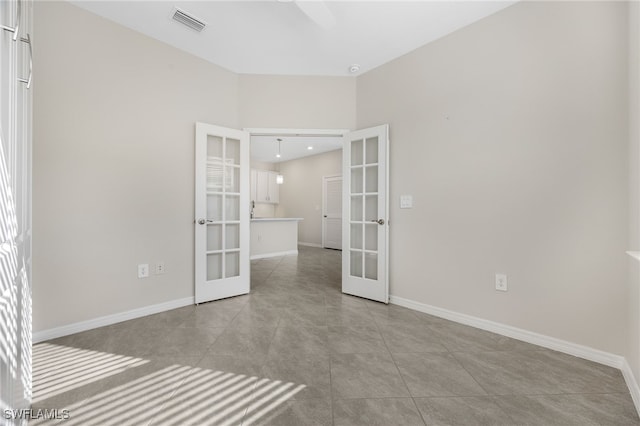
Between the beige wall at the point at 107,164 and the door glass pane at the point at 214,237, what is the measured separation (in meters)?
0.23

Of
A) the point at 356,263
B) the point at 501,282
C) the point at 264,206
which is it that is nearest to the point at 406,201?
the point at 356,263

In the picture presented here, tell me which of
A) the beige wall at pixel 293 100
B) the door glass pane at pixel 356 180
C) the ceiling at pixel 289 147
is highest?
the ceiling at pixel 289 147

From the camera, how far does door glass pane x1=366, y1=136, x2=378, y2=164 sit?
320 cm

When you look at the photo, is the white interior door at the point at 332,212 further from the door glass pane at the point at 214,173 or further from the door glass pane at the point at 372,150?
the door glass pane at the point at 214,173

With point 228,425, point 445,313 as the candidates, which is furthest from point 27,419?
point 445,313

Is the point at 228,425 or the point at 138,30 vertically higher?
the point at 138,30

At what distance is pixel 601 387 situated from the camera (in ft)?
5.23

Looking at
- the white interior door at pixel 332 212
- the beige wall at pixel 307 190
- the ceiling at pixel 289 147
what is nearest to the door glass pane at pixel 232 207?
the ceiling at pixel 289 147

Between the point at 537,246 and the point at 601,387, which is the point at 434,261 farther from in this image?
the point at 601,387

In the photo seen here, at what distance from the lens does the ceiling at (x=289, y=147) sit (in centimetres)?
626

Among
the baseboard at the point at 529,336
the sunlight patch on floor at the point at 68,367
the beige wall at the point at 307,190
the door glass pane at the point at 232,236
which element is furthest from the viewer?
the beige wall at the point at 307,190

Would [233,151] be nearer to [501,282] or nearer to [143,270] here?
[143,270]

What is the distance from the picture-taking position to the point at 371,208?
326cm

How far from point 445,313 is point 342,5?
299cm
